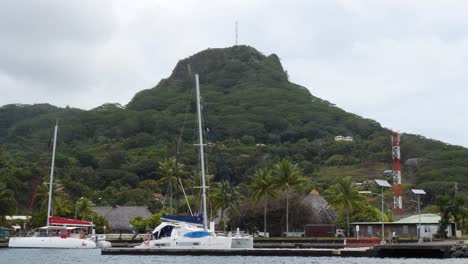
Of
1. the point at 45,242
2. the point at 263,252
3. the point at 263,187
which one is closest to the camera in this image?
the point at 263,252

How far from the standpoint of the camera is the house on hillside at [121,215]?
4668 inches

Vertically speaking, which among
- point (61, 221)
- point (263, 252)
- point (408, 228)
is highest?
point (61, 221)

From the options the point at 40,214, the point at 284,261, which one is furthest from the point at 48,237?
the point at 284,261

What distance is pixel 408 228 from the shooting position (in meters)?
93.0

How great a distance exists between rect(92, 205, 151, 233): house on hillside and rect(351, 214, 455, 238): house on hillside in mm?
40529

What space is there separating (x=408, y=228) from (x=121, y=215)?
1952 inches

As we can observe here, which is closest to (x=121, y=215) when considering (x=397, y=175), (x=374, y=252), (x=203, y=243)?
(x=203, y=243)

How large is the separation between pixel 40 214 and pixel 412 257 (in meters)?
60.4

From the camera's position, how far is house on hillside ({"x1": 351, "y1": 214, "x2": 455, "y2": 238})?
300 ft

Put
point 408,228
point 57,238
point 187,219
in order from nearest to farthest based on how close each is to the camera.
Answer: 1. point 187,219
2. point 57,238
3. point 408,228

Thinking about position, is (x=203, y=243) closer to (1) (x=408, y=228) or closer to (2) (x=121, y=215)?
(1) (x=408, y=228)

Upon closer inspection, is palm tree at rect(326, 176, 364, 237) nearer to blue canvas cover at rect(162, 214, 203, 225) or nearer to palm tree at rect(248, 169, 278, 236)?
palm tree at rect(248, 169, 278, 236)

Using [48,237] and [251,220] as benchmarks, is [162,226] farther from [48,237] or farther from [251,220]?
[251,220]

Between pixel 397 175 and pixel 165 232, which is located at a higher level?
pixel 397 175
